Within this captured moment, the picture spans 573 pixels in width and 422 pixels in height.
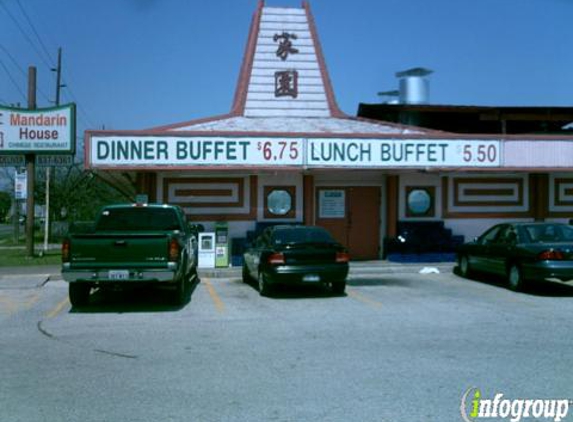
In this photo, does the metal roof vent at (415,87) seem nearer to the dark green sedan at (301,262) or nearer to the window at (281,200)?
the window at (281,200)

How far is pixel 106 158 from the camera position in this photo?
1861 centimetres

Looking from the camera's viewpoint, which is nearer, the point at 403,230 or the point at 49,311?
→ the point at 49,311

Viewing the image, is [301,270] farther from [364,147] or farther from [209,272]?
[364,147]

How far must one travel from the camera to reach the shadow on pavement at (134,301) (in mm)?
12602

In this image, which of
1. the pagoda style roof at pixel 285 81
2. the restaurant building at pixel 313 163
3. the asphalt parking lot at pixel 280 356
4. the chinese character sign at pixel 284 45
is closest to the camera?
the asphalt parking lot at pixel 280 356

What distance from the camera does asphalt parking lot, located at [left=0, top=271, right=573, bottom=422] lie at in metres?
6.15

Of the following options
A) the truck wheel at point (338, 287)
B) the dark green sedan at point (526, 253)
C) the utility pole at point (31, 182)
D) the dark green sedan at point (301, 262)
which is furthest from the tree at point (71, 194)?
the dark green sedan at point (526, 253)

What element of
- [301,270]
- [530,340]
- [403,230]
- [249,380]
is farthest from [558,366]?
[403,230]

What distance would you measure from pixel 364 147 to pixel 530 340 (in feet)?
35.5

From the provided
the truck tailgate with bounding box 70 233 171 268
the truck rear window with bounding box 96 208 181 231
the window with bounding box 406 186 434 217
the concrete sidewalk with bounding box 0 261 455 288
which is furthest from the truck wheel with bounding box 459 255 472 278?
A: the truck tailgate with bounding box 70 233 171 268

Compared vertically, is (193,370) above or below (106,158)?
below

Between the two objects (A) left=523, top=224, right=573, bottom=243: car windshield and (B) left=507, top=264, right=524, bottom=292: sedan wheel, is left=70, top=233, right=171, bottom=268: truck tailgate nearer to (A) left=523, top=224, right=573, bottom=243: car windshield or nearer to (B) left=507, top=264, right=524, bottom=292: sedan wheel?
(B) left=507, top=264, right=524, bottom=292: sedan wheel

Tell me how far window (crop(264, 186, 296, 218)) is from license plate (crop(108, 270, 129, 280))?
369 inches

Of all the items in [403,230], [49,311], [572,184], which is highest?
[572,184]
